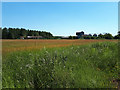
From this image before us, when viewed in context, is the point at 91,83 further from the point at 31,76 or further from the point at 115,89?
the point at 31,76

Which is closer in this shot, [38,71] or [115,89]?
[115,89]

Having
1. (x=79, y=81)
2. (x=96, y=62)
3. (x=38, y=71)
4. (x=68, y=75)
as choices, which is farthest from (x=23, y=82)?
(x=96, y=62)

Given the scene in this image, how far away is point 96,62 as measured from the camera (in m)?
4.75

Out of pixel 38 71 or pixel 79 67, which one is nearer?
pixel 38 71

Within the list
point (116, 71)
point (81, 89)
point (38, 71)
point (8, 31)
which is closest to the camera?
point (81, 89)

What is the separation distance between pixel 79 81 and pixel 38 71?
129cm

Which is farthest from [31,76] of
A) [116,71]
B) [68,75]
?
[116,71]

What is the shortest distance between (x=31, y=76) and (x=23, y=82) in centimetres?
34

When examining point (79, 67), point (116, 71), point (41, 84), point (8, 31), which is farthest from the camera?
point (8, 31)

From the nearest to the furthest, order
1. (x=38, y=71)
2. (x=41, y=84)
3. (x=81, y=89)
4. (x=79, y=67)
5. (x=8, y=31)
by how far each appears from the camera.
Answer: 1. (x=81, y=89)
2. (x=41, y=84)
3. (x=38, y=71)
4. (x=79, y=67)
5. (x=8, y=31)

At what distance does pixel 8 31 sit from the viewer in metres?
27.1

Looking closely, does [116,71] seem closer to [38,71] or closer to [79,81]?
[79,81]

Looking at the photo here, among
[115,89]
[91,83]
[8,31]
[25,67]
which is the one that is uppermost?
[8,31]

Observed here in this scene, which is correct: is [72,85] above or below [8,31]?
below
